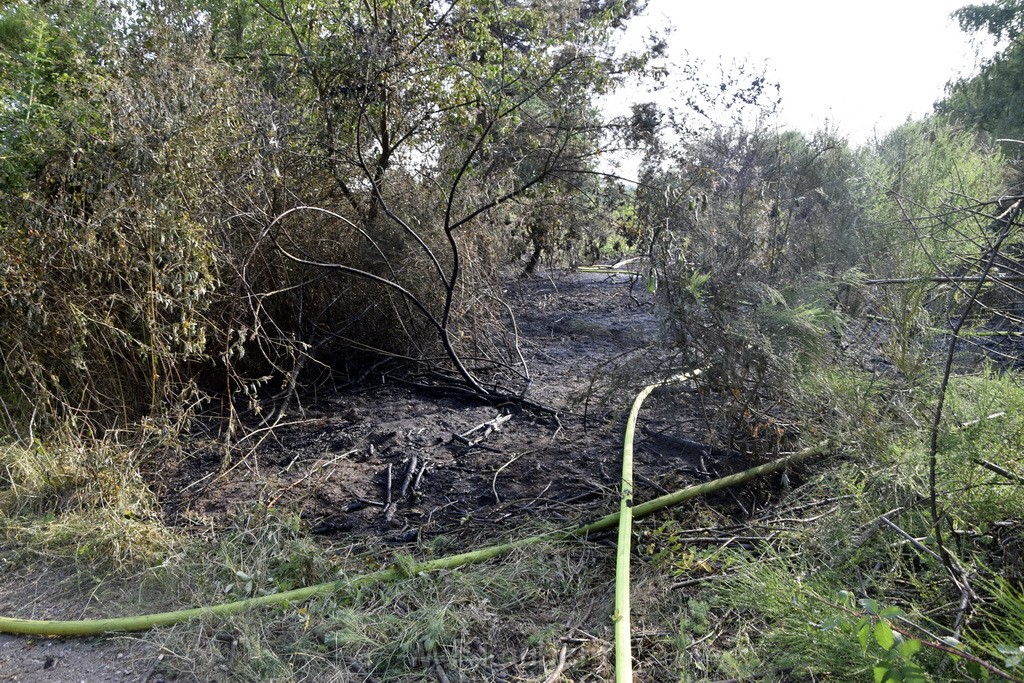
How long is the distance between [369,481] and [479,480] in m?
0.62

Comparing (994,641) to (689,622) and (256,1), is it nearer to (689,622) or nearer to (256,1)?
(689,622)

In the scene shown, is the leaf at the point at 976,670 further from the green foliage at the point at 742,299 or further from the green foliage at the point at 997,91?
the green foliage at the point at 997,91

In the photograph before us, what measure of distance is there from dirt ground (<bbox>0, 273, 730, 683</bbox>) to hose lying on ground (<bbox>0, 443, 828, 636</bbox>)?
61mm

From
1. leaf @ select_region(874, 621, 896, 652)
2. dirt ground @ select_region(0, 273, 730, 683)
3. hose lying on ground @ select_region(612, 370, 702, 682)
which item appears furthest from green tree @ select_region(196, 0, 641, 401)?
leaf @ select_region(874, 621, 896, 652)

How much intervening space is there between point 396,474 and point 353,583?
127 centimetres

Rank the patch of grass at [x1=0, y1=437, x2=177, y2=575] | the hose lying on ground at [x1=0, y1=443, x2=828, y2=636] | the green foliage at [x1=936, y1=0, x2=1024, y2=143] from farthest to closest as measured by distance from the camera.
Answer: the green foliage at [x1=936, y1=0, x2=1024, y2=143], the patch of grass at [x1=0, y1=437, x2=177, y2=575], the hose lying on ground at [x1=0, y1=443, x2=828, y2=636]

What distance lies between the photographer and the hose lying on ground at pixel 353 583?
3406mm

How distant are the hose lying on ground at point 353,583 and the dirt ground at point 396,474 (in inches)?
2.4

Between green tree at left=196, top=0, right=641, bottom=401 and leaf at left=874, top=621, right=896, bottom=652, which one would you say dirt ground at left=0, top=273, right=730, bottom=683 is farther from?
leaf at left=874, top=621, right=896, bottom=652

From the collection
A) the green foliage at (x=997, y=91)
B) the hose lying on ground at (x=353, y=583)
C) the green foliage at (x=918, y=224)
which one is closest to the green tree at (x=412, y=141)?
the green foliage at (x=918, y=224)

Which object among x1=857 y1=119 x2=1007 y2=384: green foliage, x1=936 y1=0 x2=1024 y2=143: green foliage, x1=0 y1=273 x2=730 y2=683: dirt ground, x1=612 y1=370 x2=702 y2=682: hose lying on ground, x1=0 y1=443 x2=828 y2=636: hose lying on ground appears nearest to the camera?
x1=612 y1=370 x2=702 y2=682: hose lying on ground

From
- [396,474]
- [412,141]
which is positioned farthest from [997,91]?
[396,474]

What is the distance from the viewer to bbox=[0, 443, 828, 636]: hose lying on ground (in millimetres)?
3406

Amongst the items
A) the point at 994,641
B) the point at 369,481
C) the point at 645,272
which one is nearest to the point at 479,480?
the point at 369,481
